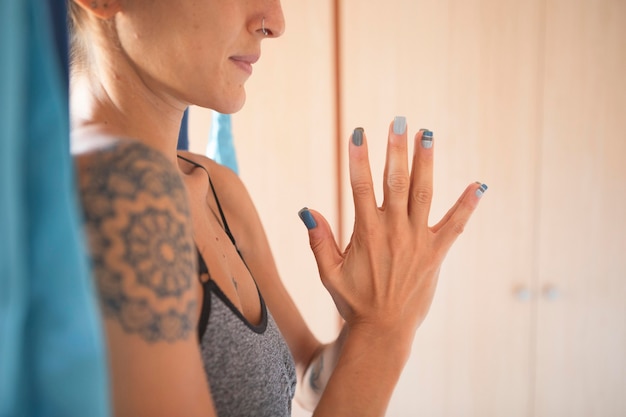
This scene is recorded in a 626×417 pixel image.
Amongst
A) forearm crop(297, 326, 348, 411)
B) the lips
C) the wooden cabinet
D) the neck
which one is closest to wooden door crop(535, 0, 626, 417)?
the wooden cabinet

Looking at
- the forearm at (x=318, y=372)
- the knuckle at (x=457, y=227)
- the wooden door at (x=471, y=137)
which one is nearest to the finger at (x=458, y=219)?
the knuckle at (x=457, y=227)

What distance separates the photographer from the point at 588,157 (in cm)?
164

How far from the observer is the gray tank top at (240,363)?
0.61m

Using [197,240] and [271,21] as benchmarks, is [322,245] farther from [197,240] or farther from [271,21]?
[271,21]

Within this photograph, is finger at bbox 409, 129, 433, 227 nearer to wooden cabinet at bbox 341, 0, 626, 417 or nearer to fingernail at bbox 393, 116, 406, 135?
fingernail at bbox 393, 116, 406, 135

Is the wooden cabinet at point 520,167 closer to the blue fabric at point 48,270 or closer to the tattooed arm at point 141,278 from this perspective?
the tattooed arm at point 141,278

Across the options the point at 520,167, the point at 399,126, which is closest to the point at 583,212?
the point at 520,167

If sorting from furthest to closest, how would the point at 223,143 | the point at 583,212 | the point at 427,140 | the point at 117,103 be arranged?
the point at 583,212 < the point at 223,143 < the point at 427,140 < the point at 117,103

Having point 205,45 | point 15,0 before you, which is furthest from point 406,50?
point 15,0

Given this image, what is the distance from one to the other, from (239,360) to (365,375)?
0.50ft

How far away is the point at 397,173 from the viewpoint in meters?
0.71

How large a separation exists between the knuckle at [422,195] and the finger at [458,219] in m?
0.06

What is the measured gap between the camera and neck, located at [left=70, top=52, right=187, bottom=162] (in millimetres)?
613

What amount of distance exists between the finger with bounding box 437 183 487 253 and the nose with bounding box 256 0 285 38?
349 millimetres
